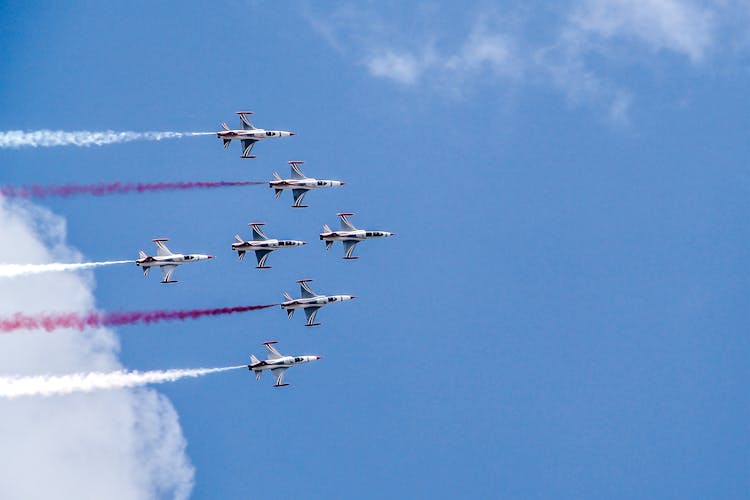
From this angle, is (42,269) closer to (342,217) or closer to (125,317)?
(125,317)

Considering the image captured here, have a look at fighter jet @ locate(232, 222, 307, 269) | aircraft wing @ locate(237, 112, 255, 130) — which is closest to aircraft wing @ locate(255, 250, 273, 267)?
fighter jet @ locate(232, 222, 307, 269)

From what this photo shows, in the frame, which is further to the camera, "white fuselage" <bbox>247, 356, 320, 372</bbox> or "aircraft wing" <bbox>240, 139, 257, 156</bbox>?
"white fuselage" <bbox>247, 356, 320, 372</bbox>

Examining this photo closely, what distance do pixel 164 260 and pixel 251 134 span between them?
1801 centimetres

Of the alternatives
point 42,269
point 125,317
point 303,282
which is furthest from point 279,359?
point 42,269

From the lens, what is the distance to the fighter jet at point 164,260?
171875 mm

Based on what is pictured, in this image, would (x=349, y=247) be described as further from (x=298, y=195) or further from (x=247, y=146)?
(x=247, y=146)

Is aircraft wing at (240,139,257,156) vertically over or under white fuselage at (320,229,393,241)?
over

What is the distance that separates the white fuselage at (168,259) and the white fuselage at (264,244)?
4127 millimetres

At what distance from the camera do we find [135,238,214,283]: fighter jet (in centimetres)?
17188

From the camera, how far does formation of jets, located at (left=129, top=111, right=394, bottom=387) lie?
177m

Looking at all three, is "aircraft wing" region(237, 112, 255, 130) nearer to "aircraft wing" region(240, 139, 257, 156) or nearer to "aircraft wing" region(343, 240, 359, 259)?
"aircraft wing" region(240, 139, 257, 156)

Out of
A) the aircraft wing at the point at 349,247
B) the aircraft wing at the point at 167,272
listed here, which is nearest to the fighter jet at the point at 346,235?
the aircraft wing at the point at 349,247

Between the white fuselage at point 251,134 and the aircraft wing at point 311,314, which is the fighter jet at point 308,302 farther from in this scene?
the white fuselage at point 251,134

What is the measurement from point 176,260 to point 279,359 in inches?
709
